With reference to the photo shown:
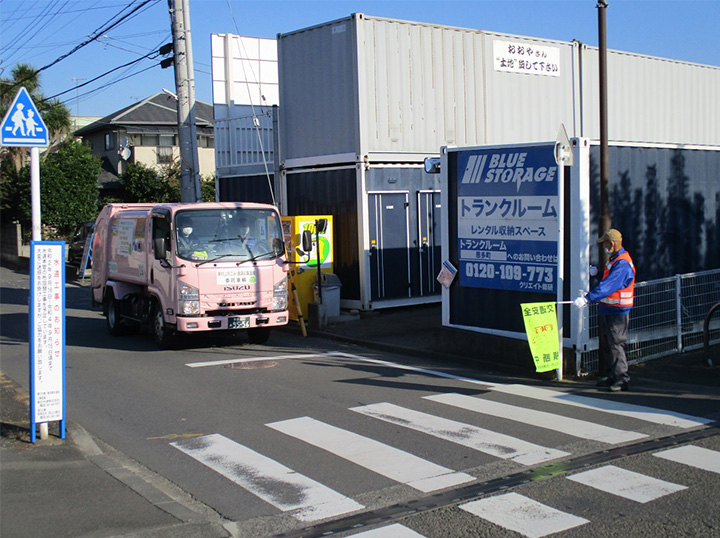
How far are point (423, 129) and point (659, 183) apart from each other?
21.3ft

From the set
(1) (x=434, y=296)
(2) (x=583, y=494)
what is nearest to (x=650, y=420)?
(2) (x=583, y=494)

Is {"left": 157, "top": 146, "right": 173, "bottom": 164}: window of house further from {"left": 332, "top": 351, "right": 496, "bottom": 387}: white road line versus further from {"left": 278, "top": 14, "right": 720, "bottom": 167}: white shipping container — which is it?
{"left": 332, "top": 351, "right": 496, "bottom": 387}: white road line

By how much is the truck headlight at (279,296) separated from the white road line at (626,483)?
800 cm

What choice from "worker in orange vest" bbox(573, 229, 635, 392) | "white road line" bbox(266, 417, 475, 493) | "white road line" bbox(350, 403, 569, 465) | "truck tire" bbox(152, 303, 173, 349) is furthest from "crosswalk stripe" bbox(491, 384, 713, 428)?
"truck tire" bbox(152, 303, 173, 349)

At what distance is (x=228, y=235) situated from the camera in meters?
13.6

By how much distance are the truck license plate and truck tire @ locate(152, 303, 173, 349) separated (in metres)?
1.06

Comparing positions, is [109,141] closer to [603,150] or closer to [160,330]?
→ [160,330]

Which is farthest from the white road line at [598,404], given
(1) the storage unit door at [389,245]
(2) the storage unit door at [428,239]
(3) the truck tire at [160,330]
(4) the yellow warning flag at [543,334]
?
(2) the storage unit door at [428,239]

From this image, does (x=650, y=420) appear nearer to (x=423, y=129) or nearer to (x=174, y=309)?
(x=174, y=309)

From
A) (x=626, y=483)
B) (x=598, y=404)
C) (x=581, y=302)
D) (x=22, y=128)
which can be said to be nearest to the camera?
(x=626, y=483)

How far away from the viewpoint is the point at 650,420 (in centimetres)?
825

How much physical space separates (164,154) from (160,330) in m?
30.5

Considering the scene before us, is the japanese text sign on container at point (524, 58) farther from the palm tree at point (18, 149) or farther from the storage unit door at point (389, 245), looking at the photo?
the palm tree at point (18, 149)

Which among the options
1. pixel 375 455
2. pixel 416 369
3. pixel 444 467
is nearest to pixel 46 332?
pixel 375 455
